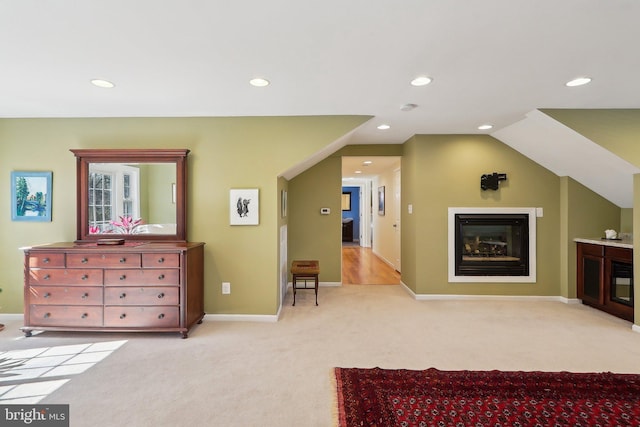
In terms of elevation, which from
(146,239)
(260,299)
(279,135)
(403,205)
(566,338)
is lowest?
(566,338)

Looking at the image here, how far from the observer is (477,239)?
4457 millimetres

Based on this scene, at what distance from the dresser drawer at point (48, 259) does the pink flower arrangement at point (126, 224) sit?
1.92 ft

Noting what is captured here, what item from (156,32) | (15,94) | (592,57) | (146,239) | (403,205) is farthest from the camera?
(403,205)

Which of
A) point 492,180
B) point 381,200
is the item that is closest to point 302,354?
point 492,180

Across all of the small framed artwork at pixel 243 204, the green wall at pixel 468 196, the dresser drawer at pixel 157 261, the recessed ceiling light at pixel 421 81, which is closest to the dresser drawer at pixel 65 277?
the dresser drawer at pixel 157 261

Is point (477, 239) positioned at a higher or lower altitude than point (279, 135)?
lower

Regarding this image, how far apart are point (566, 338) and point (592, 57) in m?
2.51

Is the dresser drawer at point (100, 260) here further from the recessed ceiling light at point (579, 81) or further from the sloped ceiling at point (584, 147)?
the sloped ceiling at point (584, 147)

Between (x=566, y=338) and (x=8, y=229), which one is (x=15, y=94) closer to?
(x=8, y=229)

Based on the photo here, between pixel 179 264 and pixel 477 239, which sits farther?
pixel 477 239

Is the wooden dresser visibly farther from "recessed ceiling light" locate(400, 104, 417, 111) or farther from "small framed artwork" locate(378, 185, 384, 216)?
"small framed artwork" locate(378, 185, 384, 216)

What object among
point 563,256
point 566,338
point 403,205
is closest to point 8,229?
point 403,205

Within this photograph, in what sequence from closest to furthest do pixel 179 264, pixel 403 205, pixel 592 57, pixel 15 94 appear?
1. pixel 592 57
2. pixel 15 94
3. pixel 179 264
4. pixel 403 205

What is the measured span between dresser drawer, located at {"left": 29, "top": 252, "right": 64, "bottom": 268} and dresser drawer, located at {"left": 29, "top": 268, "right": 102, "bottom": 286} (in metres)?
0.05
